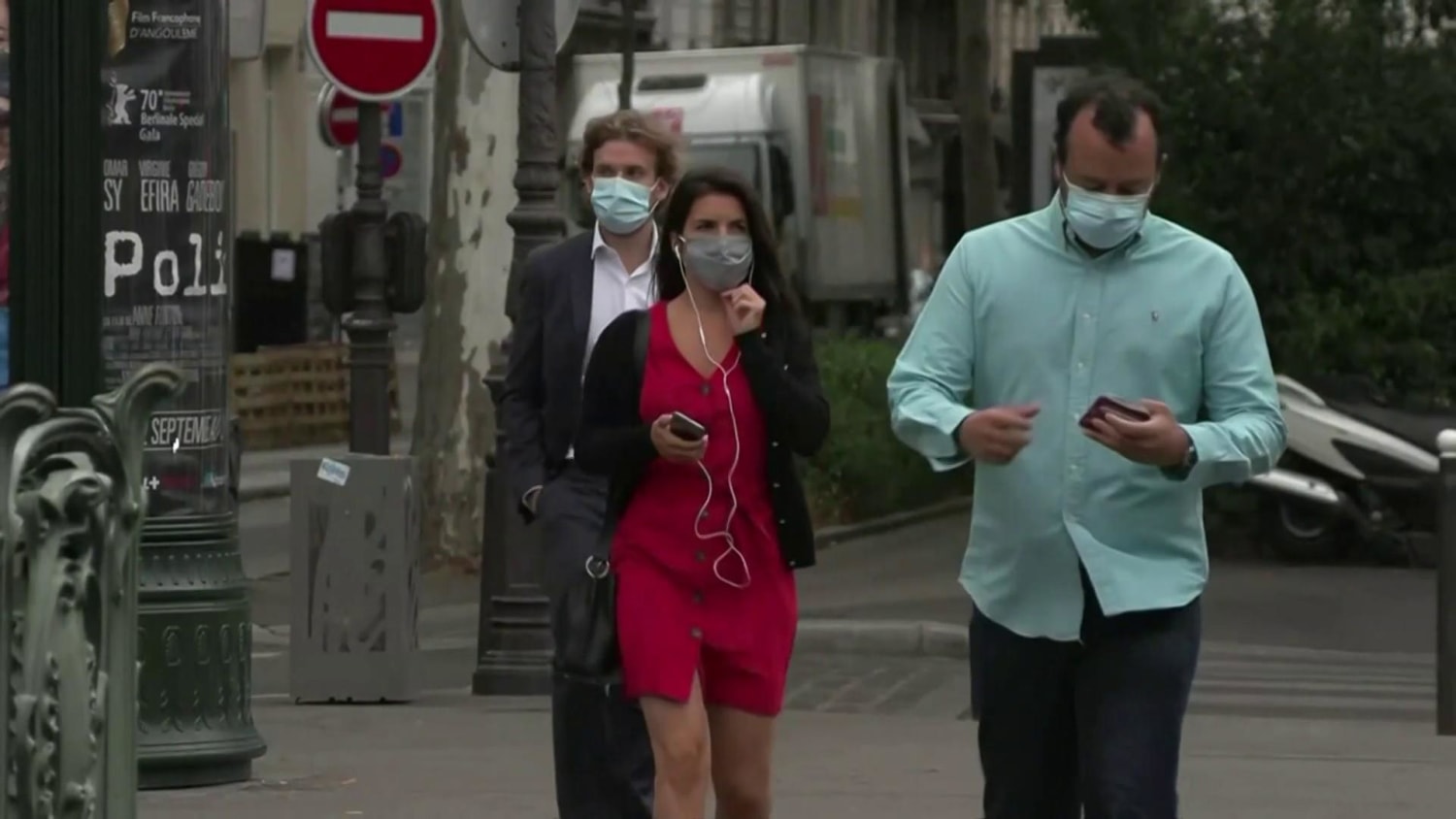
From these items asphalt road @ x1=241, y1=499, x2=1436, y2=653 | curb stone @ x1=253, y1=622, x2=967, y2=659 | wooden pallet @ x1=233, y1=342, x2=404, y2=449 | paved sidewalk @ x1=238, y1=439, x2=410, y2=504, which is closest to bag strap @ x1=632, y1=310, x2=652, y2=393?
curb stone @ x1=253, y1=622, x2=967, y2=659

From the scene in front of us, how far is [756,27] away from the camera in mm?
55500

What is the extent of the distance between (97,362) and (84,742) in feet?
2.26

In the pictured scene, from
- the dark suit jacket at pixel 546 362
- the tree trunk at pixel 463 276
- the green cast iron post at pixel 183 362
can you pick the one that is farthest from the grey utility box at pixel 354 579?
the tree trunk at pixel 463 276

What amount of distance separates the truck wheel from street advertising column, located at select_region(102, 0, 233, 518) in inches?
392

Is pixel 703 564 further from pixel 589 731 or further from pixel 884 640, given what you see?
pixel 884 640

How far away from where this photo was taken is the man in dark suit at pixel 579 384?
7.21 metres

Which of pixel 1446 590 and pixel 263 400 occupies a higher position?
pixel 1446 590

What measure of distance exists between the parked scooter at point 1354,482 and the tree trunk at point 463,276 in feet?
15.1

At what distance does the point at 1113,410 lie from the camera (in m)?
5.32

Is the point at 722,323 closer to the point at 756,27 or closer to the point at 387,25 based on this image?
the point at 387,25

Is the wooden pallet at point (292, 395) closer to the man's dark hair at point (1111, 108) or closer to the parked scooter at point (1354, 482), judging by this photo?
the parked scooter at point (1354, 482)

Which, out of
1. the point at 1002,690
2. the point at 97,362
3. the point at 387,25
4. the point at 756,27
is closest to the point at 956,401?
the point at 1002,690

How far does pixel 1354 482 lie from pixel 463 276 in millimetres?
5383

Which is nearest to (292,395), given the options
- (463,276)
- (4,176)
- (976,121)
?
(976,121)
